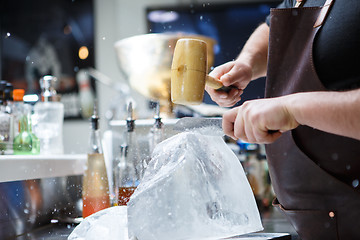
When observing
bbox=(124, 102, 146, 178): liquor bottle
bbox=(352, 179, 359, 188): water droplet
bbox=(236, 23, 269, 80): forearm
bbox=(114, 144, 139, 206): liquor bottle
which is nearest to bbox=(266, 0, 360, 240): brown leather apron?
bbox=(352, 179, 359, 188): water droplet

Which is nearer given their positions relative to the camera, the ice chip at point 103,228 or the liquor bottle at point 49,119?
the ice chip at point 103,228

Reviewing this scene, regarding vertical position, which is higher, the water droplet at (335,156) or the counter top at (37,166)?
the water droplet at (335,156)

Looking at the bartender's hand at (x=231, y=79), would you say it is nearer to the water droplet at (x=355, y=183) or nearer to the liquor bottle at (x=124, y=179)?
the liquor bottle at (x=124, y=179)

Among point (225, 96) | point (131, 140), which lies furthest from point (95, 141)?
point (225, 96)

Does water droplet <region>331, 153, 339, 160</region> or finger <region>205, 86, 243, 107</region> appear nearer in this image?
water droplet <region>331, 153, 339, 160</region>

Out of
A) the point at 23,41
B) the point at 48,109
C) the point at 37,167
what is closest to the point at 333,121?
the point at 37,167

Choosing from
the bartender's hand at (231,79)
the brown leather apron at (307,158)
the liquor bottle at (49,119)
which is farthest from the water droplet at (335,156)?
the liquor bottle at (49,119)

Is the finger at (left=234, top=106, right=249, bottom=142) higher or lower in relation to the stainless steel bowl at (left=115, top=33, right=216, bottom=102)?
lower

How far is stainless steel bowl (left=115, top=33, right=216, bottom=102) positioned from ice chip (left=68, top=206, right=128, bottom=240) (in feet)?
2.47

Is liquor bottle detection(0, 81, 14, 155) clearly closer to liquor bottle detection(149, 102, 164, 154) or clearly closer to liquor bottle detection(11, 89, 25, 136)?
liquor bottle detection(11, 89, 25, 136)

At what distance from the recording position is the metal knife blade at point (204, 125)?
960 mm

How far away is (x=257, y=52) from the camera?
1.29 meters

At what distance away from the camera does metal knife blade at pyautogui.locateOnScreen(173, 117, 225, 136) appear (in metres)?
0.96

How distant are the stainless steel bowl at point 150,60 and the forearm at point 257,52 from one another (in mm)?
333
